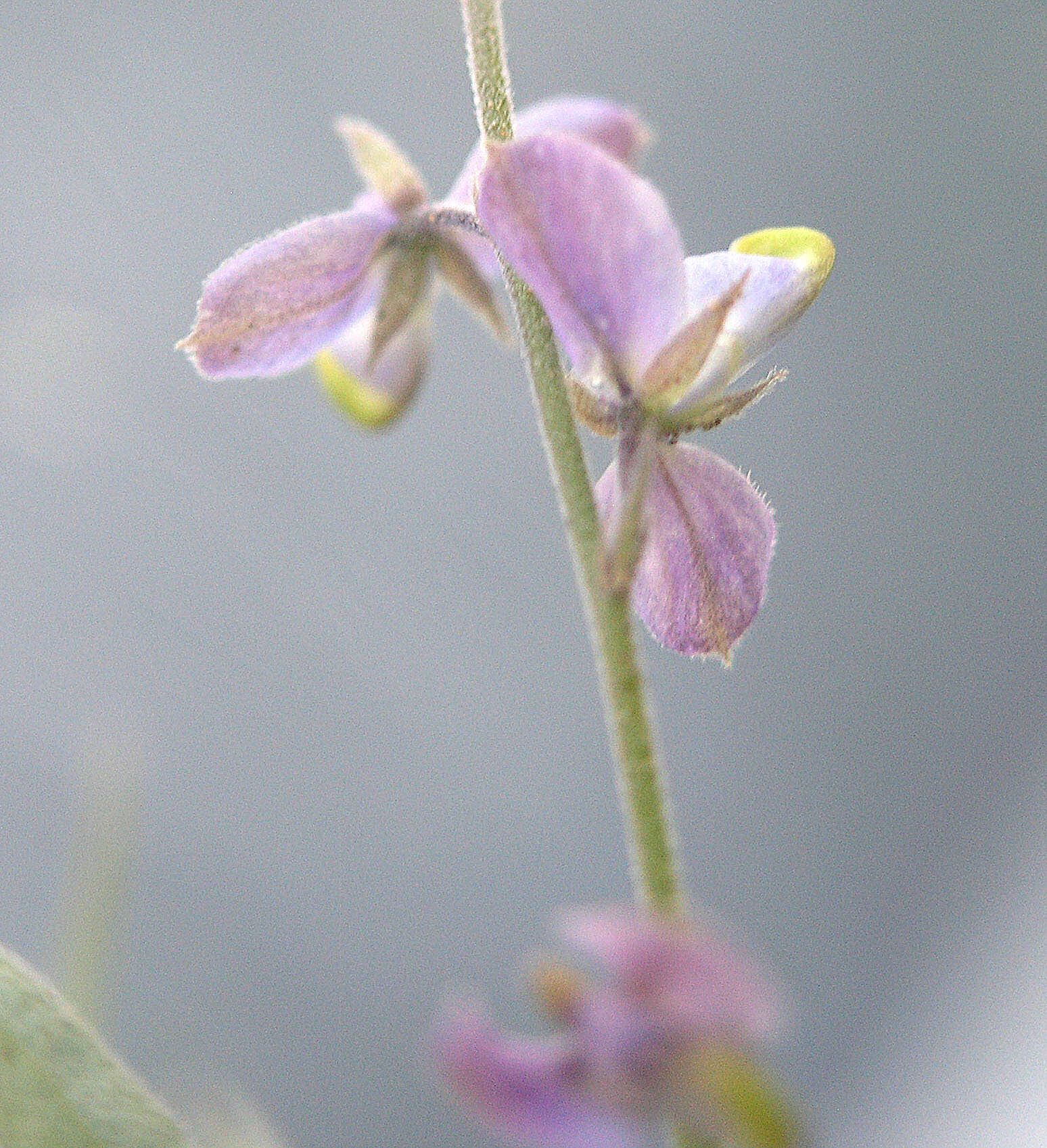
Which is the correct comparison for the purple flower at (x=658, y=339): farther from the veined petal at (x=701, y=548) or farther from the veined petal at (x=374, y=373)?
the veined petal at (x=374, y=373)

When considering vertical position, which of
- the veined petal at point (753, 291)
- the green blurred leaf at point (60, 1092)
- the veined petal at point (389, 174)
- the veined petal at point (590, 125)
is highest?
the veined petal at point (590, 125)

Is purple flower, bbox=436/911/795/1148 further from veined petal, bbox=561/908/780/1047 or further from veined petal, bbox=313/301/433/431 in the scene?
veined petal, bbox=313/301/433/431

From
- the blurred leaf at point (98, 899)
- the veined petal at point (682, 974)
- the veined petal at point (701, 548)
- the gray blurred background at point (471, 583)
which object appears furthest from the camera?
the gray blurred background at point (471, 583)

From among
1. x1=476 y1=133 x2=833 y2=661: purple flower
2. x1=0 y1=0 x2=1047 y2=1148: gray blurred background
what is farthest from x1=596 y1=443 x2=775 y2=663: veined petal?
x1=0 y1=0 x2=1047 y2=1148: gray blurred background

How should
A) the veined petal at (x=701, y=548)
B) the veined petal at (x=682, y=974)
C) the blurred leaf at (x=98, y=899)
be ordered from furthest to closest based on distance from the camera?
the blurred leaf at (x=98, y=899), the veined petal at (x=701, y=548), the veined petal at (x=682, y=974)

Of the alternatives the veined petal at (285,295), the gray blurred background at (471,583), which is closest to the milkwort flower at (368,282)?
the veined petal at (285,295)

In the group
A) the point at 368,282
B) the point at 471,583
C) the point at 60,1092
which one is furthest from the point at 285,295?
the point at 471,583

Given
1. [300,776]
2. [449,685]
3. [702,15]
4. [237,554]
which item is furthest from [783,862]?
[702,15]
